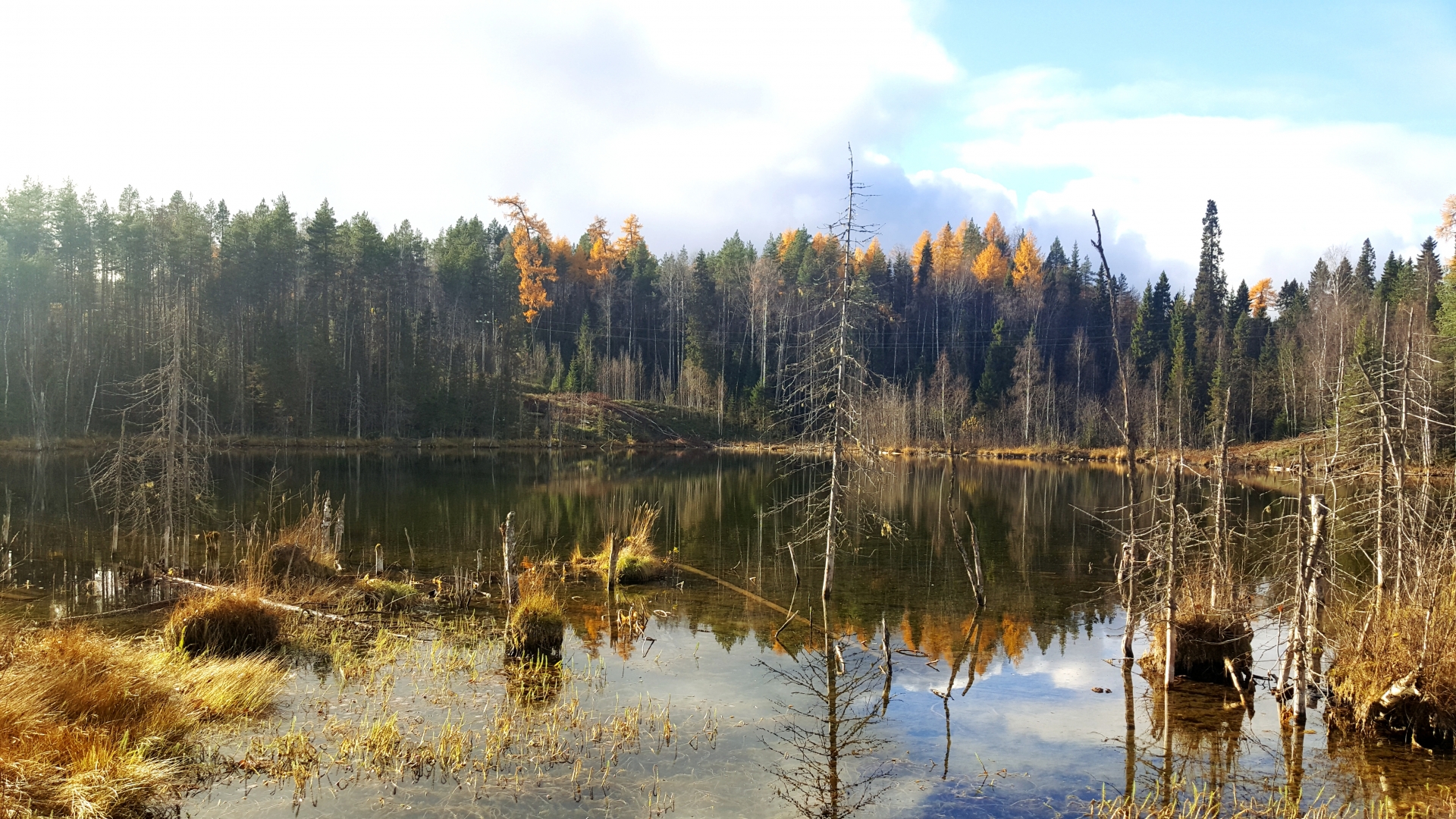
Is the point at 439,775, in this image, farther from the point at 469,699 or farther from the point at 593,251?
the point at 593,251

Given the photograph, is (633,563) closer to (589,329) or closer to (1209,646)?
(1209,646)

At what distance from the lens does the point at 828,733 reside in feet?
35.4

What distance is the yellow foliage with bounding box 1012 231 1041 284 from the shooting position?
4262 inches

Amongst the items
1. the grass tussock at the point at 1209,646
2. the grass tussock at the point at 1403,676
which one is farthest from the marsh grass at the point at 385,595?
the grass tussock at the point at 1403,676

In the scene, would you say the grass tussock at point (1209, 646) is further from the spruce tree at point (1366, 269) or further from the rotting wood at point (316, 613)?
the spruce tree at point (1366, 269)

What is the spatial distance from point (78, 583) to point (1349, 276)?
324 ft

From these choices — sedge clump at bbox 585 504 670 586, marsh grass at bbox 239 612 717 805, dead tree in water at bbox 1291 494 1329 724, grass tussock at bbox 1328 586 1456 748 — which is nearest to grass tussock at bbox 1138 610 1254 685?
grass tussock at bbox 1328 586 1456 748

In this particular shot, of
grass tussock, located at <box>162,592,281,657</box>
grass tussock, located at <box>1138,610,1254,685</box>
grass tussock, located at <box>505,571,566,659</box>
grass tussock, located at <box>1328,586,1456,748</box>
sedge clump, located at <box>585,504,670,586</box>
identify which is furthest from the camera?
sedge clump, located at <box>585,504,670,586</box>

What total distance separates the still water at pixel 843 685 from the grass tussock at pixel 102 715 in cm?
63

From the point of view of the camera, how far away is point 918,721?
11188 millimetres

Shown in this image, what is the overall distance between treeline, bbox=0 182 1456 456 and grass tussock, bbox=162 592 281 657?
32.3 m

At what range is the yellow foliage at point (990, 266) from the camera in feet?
358

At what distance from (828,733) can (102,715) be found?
7.70 meters

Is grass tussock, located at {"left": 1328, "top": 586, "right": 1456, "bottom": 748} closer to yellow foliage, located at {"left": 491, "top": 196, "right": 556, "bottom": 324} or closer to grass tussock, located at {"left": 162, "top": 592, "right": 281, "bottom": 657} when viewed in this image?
grass tussock, located at {"left": 162, "top": 592, "right": 281, "bottom": 657}
